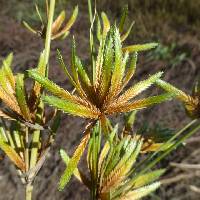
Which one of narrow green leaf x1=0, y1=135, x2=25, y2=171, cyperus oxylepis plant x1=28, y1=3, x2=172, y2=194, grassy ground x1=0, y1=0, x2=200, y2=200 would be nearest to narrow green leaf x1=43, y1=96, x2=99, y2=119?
cyperus oxylepis plant x1=28, y1=3, x2=172, y2=194

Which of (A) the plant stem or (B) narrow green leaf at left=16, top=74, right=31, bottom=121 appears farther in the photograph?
(A) the plant stem

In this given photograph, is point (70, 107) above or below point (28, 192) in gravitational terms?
above

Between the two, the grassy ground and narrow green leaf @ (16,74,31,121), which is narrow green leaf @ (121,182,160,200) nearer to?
narrow green leaf @ (16,74,31,121)

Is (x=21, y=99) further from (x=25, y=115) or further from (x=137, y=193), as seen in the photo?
(x=137, y=193)

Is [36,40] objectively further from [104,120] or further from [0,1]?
[104,120]

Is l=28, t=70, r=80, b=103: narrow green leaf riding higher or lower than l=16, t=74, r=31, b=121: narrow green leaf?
higher

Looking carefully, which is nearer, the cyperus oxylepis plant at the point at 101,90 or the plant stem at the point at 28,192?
the cyperus oxylepis plant at the point at 101,90

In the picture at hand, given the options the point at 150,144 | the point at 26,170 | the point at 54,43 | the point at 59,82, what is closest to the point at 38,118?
the point at 26,170

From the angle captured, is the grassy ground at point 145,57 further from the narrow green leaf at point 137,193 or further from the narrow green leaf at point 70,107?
the narrow green leaf at point 70,107

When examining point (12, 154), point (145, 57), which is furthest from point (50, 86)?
point (145, 57)

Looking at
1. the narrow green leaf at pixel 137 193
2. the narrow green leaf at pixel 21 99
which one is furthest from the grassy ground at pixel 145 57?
the narrow green leaf at pixel 21 99
